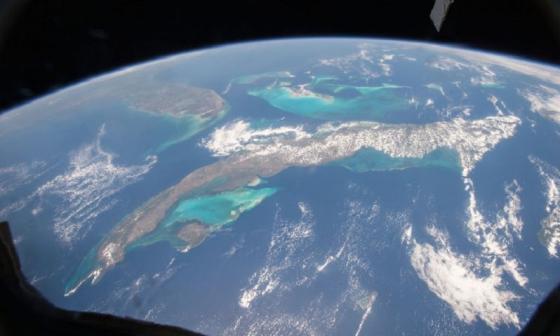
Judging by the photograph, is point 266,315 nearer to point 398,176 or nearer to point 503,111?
point 398,176

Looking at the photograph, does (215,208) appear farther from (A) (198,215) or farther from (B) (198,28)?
(B) (198,28)

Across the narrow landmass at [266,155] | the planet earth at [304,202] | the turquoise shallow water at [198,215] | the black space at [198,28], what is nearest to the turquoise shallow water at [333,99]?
the planet earth at [304,202]

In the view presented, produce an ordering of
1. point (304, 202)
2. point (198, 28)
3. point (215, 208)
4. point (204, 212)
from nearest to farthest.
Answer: point (198, 28) < point (204, 212) < point (215, 208) < point (304, 202)

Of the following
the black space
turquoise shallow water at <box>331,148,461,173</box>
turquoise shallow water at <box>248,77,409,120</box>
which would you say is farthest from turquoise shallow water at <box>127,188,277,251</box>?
the black space

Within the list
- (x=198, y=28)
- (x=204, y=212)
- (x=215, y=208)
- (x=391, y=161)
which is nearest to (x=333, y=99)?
(x=391, y=161)

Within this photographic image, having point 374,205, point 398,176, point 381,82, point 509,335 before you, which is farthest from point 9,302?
point 381,82

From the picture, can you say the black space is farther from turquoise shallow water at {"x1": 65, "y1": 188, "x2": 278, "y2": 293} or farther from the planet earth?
turquoise shallow water at {"x1": 65, "y1": 188, "x2": 278, "y2": 293}
